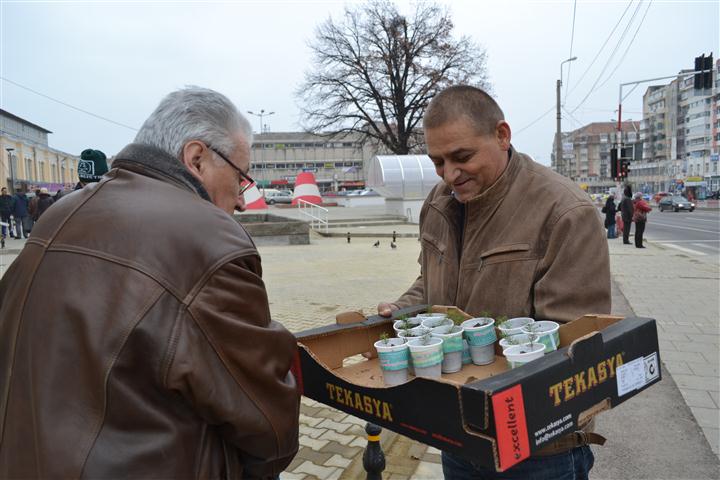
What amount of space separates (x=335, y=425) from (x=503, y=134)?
285 cm

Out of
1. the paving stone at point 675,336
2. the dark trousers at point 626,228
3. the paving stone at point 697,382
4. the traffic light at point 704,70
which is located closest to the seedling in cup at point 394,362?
the paving stone at point 697,382

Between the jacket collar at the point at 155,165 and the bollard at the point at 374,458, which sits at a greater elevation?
the jacket collar at the point at 155,165

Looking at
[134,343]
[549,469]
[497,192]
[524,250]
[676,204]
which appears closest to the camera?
[134,343]

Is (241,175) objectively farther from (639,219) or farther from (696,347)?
(639,219)

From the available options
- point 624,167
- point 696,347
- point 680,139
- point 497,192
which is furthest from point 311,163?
point 497,192

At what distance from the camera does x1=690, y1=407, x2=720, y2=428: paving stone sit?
388cm

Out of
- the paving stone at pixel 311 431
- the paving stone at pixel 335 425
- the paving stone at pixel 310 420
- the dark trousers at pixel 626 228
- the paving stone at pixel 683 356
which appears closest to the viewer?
the paving stone at pixel 311 431

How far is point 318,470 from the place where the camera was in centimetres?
336

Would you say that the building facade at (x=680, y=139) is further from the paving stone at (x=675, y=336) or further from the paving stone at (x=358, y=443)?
the paving stone at (x=358, y=443)

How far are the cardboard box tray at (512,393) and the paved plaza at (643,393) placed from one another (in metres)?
1.86

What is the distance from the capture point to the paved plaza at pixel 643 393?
340 cm

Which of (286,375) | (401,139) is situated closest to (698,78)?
(401,139)

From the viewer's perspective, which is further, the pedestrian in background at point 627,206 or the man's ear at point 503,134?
the pedestrian in background at point 627,206

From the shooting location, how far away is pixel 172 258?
4.00 feet
